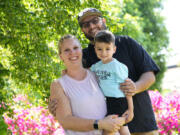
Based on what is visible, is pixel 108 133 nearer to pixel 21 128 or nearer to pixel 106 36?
pixel 106 36

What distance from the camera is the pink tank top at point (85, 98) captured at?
102 inches

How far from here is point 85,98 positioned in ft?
8.48

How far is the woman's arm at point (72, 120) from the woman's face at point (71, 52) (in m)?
0.27

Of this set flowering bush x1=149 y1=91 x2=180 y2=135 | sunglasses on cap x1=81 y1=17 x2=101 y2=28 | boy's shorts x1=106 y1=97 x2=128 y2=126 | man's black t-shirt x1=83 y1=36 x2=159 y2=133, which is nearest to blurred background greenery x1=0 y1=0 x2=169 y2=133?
sunglasses on cap x1=81 y1=17 x2=101 y2=28

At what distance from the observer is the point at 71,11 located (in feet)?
15.3

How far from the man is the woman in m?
0.48

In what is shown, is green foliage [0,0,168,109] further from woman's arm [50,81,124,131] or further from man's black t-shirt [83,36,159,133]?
woman's arm [50,81,124,131]

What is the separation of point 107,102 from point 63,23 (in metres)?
2.24

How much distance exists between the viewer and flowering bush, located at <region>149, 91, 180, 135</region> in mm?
6508

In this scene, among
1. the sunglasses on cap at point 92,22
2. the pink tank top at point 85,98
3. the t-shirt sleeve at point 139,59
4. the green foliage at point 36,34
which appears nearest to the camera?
the pink tank top at point 85,98

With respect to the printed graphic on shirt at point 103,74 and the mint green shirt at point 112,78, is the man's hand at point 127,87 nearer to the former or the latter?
the mint green shirt at point 112,78

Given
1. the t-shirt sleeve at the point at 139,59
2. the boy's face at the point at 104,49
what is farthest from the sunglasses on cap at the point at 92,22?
the boy's face at the point at 104,49

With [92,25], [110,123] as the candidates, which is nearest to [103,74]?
[110,123]

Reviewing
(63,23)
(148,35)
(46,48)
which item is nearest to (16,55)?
(46,48)
